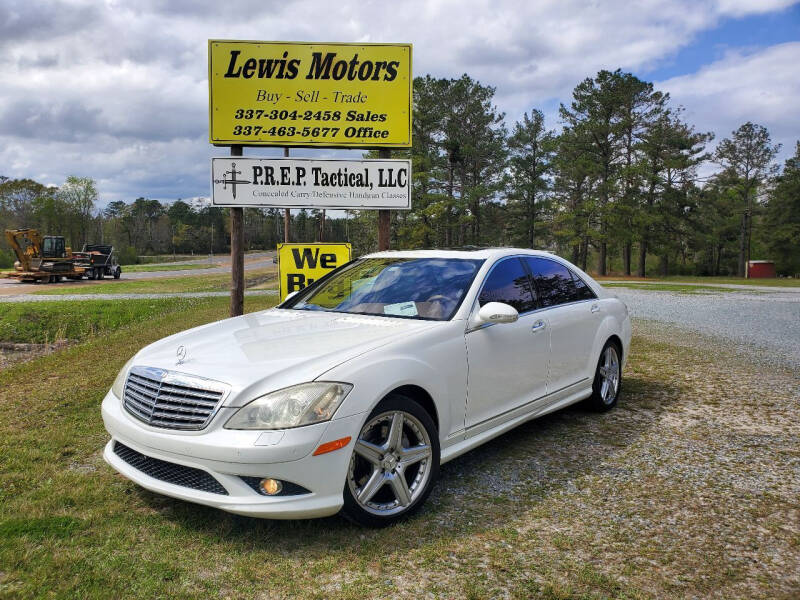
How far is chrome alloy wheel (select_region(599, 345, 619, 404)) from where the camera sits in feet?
18.6

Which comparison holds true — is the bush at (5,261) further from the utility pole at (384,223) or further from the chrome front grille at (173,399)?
the chrome front grille at (173,399)

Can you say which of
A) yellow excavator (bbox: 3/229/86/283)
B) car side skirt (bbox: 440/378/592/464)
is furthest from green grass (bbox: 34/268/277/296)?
car side skirt (bbox: 440/378/592/464)

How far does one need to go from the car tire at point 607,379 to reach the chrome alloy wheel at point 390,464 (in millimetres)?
2624

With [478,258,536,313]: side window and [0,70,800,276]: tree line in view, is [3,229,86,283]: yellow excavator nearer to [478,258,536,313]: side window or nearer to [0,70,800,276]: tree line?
[0,70,800,276]: tree line

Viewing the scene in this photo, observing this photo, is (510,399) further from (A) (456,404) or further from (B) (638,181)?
(B) (638,181)

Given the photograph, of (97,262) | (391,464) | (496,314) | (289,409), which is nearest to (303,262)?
(496,314)

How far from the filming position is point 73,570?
9.25ft

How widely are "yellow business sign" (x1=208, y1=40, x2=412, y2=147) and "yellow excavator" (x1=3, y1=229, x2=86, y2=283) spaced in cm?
2880

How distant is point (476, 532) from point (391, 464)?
0.58 m

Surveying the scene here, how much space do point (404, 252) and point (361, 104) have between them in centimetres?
345

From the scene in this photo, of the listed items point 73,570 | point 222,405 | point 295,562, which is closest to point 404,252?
point 222,405

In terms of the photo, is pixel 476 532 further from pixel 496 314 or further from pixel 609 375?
pixel 609 375

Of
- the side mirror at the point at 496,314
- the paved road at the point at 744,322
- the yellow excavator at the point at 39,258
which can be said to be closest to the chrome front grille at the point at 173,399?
the side mirror at the point at 496,314

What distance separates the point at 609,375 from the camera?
581 cm
